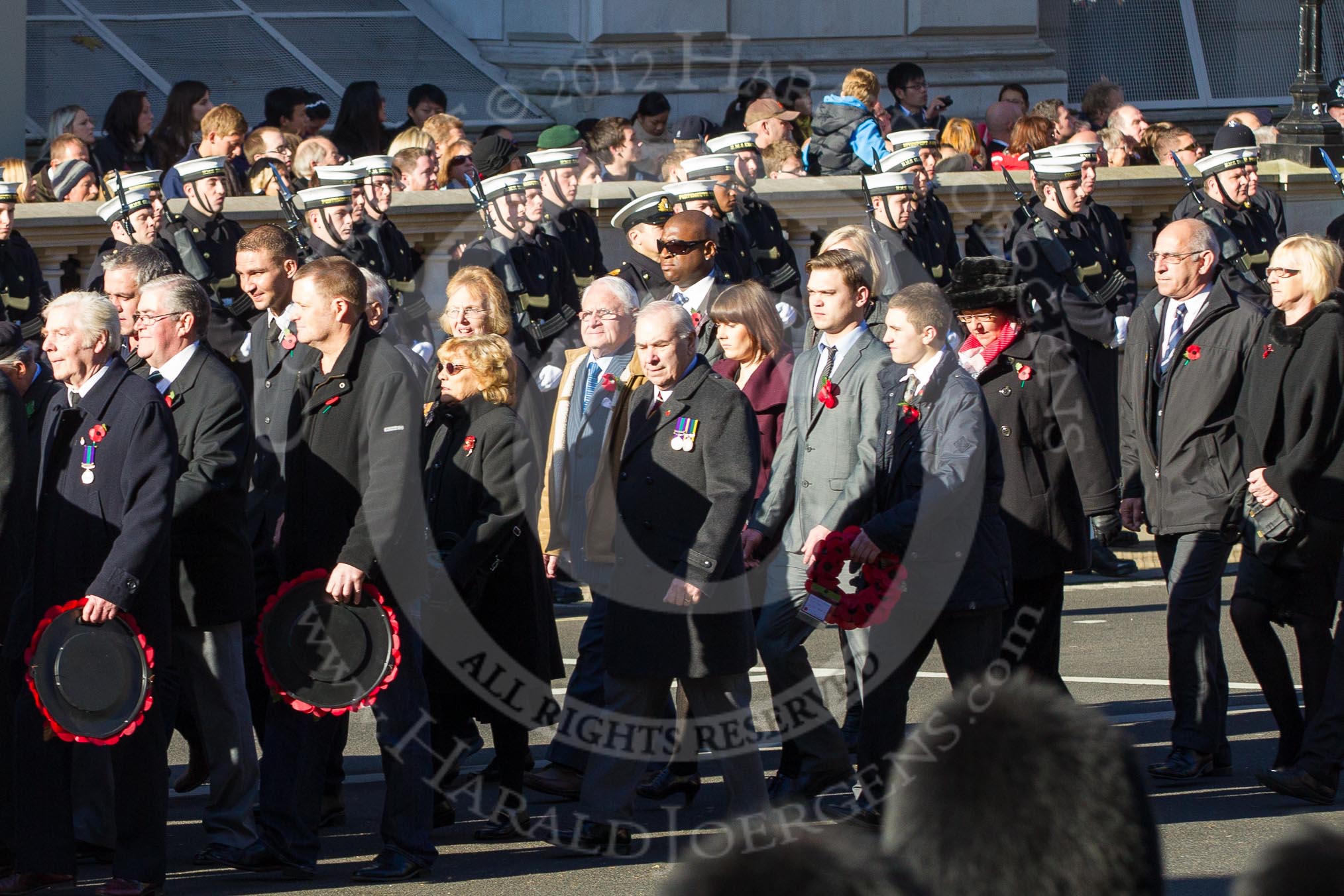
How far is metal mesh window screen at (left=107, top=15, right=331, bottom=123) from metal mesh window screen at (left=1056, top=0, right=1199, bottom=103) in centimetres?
885

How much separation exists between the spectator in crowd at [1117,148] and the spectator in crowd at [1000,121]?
0.82 meters

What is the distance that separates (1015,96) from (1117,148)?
9.30 feet

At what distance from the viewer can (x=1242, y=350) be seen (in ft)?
24.8

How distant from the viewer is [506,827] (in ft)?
22.7

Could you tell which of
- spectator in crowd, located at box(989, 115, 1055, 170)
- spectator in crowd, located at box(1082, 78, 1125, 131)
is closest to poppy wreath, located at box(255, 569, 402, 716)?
spectator in crowd, located at box(989, 115, 1055, 170)

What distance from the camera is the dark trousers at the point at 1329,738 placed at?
6.98 metres

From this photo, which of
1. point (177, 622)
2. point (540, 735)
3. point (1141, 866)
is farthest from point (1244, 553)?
point (1141, 866)

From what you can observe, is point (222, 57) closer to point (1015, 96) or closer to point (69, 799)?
point (1015, 96)

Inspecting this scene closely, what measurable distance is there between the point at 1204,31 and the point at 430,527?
768 inches

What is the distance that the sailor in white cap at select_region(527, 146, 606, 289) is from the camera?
39.5 ft

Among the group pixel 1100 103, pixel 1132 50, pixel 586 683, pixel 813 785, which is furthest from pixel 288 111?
pixel 1132 50

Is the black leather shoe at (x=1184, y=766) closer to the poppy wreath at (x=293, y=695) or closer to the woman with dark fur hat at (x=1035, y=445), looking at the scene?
the woman with dark fur hat at (x=1035, y=445)

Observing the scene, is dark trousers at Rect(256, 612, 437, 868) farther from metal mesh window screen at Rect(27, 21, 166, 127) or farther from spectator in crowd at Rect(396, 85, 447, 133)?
metal mesh window screen at Rect(27, 21, 166, 127)

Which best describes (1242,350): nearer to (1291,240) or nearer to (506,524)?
(1291,240)
